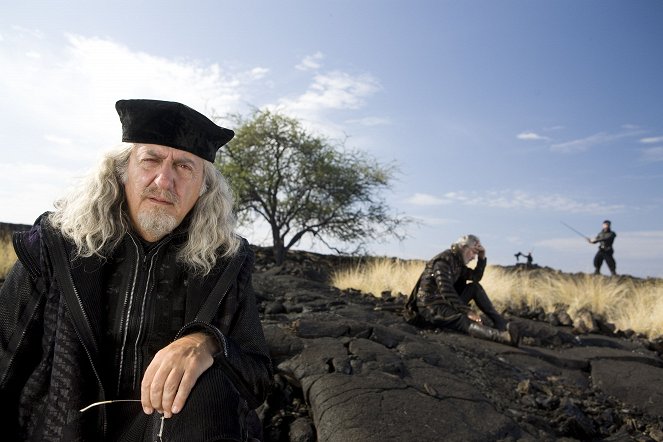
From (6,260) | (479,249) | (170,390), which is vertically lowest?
(170,390)

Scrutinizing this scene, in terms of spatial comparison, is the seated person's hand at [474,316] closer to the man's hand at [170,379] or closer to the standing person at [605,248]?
the man's hand at [170,379]

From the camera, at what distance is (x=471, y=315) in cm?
830

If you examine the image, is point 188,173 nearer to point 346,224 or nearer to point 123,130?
point 123,130

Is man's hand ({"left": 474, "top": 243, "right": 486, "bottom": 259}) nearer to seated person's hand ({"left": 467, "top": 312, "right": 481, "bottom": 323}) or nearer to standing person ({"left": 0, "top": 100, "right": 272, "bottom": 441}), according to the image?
seated person's hand ({"left": 467, "top": 312, "right": 481, "bottom": 323})

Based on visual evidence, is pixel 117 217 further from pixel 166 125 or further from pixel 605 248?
pixel 605 248

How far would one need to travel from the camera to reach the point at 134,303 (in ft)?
8.57

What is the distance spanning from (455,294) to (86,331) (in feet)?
22.2

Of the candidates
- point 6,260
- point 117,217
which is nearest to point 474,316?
point 117,217

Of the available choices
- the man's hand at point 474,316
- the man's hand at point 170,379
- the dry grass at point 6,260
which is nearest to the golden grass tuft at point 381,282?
the man's hand at point 474,316

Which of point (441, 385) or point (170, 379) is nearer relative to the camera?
point (170, 379)

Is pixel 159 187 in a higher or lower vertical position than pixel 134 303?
higher

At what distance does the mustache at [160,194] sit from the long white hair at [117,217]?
20 centimetres

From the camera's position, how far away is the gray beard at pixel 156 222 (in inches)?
105

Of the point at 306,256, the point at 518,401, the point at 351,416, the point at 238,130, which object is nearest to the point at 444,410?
the point at 351,416
